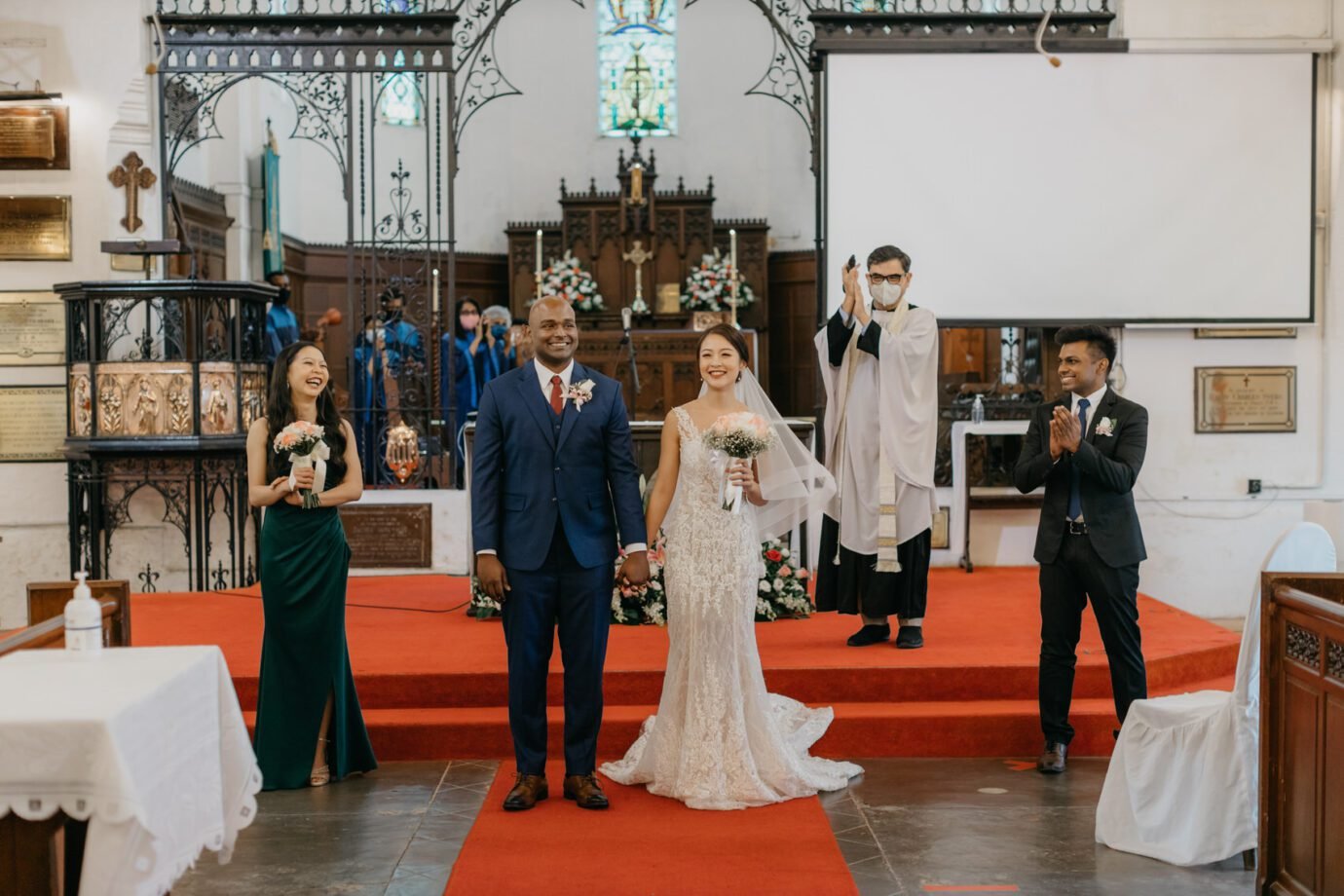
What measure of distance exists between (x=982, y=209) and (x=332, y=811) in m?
6.48

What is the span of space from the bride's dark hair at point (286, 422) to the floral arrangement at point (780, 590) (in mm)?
2973

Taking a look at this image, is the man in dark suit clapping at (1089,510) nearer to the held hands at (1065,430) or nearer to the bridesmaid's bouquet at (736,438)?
the held hands at (1065,430)

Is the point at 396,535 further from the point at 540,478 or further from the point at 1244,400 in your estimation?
the point at 1244,400

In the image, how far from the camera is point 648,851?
177 inches

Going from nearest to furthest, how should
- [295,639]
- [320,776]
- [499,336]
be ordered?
[295,639]
[320,776]
[499,336]

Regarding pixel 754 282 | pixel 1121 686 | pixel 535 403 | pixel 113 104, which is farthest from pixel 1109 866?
pixel 754 282

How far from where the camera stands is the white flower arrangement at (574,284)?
15008 mm

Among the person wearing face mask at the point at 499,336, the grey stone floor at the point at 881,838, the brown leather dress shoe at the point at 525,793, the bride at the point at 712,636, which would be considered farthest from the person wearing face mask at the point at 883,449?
the person wearing face mask at the point at 499,336

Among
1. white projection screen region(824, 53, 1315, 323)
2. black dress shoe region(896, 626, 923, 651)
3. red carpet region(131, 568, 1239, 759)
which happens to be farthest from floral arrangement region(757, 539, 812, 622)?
white projection screen region(824, 53, 1315, 323)

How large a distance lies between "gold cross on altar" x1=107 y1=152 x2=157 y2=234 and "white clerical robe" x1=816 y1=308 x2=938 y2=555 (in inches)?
214

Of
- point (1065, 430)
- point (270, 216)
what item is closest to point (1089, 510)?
point (1065, 430)

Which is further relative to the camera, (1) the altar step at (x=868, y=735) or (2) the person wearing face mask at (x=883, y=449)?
(2) the person wearing face mask at (x=883, y=449)

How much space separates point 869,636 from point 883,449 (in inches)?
37.5

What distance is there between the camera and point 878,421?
6.89 m
